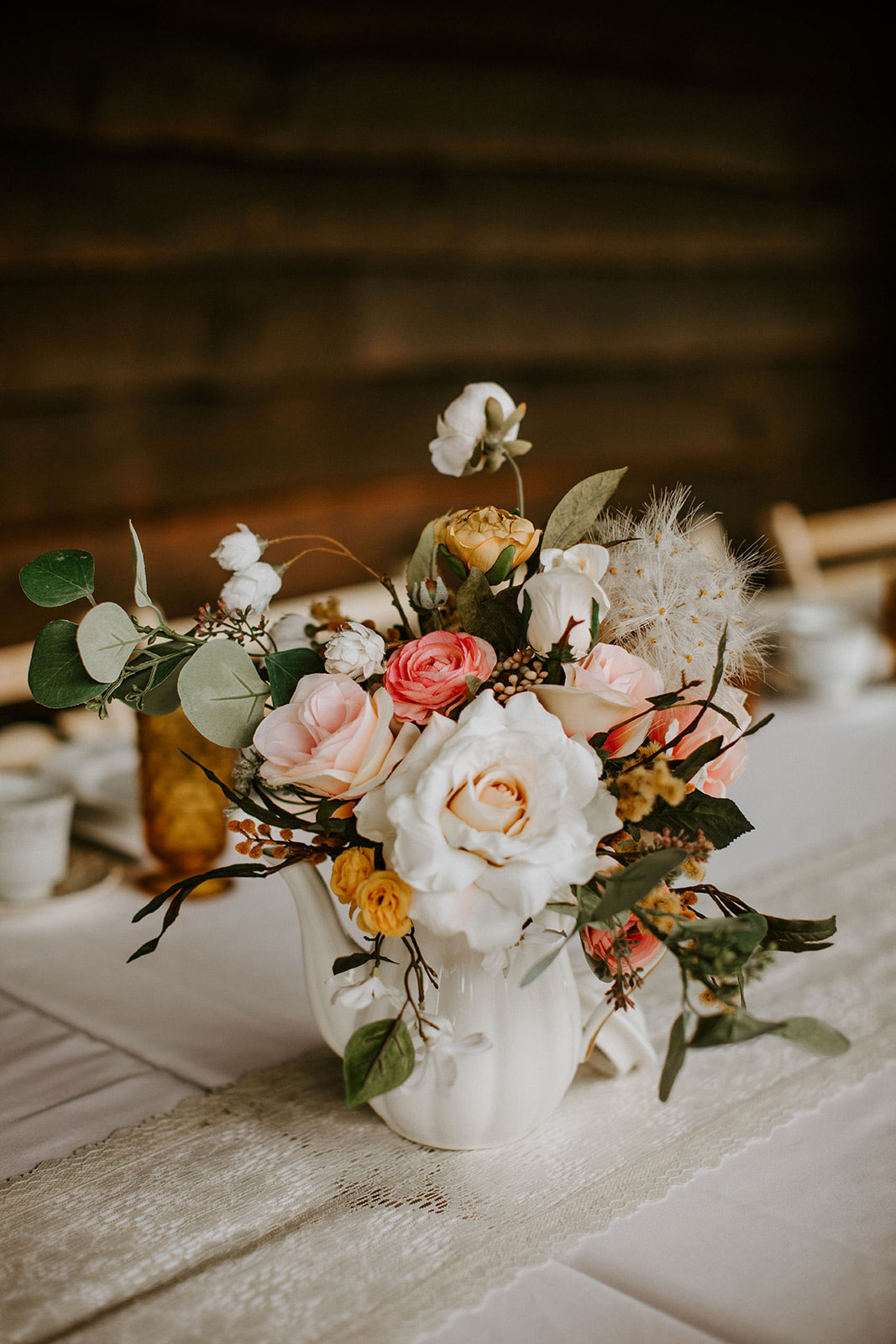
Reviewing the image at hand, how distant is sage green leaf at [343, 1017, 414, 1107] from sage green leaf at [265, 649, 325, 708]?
0.61 feet

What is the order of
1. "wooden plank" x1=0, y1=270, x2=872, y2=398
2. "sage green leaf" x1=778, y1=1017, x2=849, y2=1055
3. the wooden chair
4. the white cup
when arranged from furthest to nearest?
1. the wooden chair
2. "wooden plank" x1=0, y1=270, x2=872, y2=398
3. the white cup
4. "sage green leaf" x1=778, y1=1017, x2=849, y2=1055

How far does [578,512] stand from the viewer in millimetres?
680

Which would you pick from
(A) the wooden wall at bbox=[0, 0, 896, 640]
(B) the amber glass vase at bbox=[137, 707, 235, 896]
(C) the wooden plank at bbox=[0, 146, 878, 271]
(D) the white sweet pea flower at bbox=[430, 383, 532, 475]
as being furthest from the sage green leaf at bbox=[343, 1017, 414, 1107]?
(C) the wooden plank at bbox=[0, 146, 878, 271]

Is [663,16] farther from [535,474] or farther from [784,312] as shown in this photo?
[535,474]

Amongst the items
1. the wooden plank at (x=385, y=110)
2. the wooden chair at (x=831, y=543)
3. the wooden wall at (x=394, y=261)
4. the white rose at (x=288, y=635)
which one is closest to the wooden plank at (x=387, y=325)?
the wooden wall at (x=394, y=261)

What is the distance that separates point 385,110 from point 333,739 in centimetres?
213

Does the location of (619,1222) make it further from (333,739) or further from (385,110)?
(385,110)

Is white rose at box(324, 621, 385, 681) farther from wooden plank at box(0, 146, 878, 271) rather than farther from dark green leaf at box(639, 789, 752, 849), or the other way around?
wooden plank at box(0, 146, 878, 271)

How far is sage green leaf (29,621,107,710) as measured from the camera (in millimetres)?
632

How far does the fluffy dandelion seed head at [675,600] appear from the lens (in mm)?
646

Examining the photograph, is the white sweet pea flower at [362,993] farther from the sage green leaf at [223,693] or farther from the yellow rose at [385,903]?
the sage green leaf at [223,693]

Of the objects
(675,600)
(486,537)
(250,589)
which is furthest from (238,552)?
(675,600)

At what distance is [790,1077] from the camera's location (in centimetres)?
77

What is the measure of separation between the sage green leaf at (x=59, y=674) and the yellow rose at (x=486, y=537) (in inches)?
8.4
